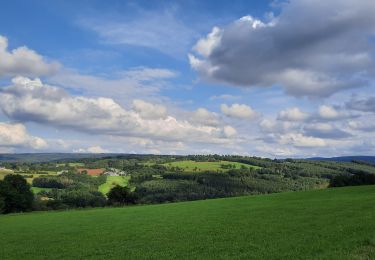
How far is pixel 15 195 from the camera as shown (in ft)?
309

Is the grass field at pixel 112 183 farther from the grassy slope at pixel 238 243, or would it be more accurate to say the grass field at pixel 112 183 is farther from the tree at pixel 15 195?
the grassy slope at pixel 238 243

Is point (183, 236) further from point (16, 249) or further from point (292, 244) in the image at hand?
point (16, 249)

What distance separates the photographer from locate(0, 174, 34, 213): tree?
308ft

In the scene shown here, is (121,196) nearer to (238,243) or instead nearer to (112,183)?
(112,183)

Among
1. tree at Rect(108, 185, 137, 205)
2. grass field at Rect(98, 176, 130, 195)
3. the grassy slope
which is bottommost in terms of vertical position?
grass field at Rect(98, 176, 130, 195)

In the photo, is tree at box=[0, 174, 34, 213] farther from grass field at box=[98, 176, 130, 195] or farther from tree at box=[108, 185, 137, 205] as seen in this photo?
grass field at box=[98, 176, 130, 195]

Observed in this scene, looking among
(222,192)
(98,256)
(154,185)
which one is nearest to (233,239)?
(98,256)

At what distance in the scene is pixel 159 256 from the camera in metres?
19.7

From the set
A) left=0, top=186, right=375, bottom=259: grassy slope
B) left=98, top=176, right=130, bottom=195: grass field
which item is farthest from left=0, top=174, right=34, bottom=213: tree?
left=98, top=176, right=130, bottom=195: grass field

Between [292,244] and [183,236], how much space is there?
9208 mm

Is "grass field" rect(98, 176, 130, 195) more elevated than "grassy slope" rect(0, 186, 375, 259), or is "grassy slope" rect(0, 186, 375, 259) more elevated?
"grassy slope" rect(0, 186, 375, 259)

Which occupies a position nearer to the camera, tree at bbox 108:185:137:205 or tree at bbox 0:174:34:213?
tree at bbox 0:174:34:213

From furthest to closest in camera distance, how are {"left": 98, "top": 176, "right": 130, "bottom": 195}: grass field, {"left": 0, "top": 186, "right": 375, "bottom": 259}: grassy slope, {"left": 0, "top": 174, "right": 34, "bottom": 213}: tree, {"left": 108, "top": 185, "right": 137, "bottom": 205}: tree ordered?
{"left": 98, "top": 176, "right": 130, "bottom": 195}: grass field, {"left": 108, "top": 185, "right": 137, "bottom": 205}: tree, {"left": 0, "top": 174, "right": 34, "bottom": 213}: tree, {"left": 0, "top": 186, "right": 375, "bottom": 259}: grassy slope

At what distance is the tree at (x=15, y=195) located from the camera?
9375cm
